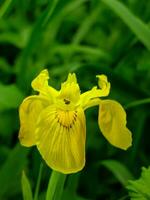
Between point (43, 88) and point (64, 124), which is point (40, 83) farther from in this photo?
point (64, 124)

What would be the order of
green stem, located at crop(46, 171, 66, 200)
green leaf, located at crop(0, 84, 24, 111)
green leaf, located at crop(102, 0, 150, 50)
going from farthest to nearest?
green leaf, located at crop(102, 0, 150, 50) < green leaf, located at crop(0, 84, 24, 111) < green stem, located at crop(46, 171, 66, 200)

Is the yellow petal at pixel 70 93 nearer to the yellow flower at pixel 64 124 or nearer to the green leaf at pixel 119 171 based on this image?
the yellow flower at pixel 64 124

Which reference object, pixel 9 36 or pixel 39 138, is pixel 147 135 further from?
pixel 39 138

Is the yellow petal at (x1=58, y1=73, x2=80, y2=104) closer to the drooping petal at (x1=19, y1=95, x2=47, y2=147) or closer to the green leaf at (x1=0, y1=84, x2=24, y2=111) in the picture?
the drooping petal at (x1=19, y1=95, x2=47, y2=147)

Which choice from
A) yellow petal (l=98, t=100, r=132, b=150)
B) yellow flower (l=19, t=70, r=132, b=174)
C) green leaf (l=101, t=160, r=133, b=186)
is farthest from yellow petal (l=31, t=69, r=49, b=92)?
green leaf (l=101, t=160, r=133, b=186)

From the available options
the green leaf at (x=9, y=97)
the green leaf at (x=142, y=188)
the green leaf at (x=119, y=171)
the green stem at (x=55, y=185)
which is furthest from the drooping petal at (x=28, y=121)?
the green leaf at (x=119, y=171)
